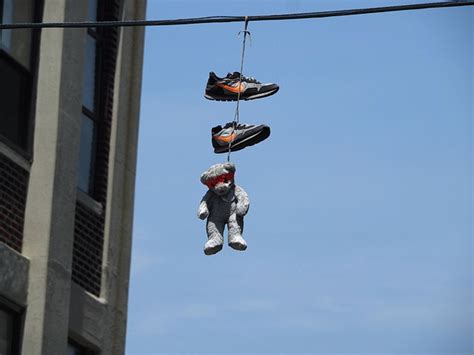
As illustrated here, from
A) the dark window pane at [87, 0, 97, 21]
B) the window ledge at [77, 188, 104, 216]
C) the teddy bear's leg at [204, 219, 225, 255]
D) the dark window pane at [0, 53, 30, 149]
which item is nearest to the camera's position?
the teddy bear's leg at [204, 219, 225, 255]

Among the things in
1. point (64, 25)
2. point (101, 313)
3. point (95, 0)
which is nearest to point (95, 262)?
point (101, 313)

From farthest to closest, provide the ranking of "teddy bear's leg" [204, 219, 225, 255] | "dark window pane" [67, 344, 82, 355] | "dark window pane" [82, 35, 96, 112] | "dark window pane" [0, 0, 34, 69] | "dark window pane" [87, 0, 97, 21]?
"dark window pane" [87, 0, 97, 21]
"dark window pane" [82, 35, 96, 112]
"dark window pane" [67, 344, 82, 355]
"dark window pane" [0, 0, 34, 69]
"teddy bear's leg" [204, 219, 225, 255]

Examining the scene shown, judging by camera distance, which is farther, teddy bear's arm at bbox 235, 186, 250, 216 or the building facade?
the building facade

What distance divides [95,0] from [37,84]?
2516 mm

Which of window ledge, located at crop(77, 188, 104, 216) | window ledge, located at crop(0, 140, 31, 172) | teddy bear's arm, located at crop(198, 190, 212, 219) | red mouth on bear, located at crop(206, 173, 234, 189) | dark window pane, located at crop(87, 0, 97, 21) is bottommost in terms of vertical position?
teddy bear's arm, located at crop(198, 190, 212, 219)

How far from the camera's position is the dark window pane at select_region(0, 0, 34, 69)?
1934 centimetres

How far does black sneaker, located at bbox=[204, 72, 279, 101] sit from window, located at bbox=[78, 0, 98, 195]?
5016 millimetres

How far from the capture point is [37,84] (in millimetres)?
19703

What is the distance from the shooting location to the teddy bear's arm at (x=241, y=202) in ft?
52.5

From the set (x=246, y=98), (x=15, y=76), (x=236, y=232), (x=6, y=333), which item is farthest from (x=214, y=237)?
(x=15, y=76)

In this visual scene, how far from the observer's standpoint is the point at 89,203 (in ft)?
67.9

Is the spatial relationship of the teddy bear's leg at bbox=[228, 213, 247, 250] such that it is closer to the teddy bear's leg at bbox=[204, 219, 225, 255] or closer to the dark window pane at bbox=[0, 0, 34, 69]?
the teddy bear's leg at bbox=[204, 219, 225, 255]

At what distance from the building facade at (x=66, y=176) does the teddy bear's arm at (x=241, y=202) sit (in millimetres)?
3285

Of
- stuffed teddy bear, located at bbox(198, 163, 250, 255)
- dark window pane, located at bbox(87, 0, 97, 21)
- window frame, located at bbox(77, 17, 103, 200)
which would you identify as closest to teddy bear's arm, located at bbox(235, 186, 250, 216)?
stuffed teddy bear, located at bbox(198, 163, 250, 255)
